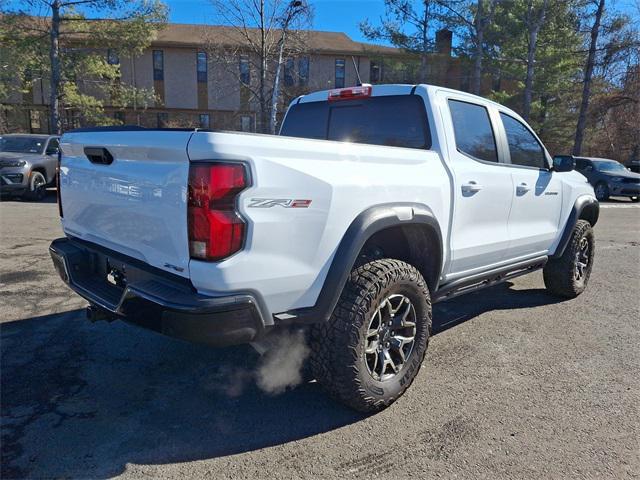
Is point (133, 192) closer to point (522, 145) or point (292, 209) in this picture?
point (292, 209)

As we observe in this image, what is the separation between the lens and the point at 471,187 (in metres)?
3.54

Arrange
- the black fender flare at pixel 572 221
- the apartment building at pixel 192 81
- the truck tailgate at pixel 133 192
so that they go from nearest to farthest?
the truck tailgate at pixel 133 192 → the black fender flare at pixel 572 221 → the apartment building at pixel 192 81

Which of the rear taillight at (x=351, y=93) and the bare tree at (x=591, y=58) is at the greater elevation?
the bare tree at (x=591, y=58)

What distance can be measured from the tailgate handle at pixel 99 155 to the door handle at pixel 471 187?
2360 mm

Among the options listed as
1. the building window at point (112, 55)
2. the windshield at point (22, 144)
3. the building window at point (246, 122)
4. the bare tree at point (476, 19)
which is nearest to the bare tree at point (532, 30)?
the bare tree at point (476, 19)

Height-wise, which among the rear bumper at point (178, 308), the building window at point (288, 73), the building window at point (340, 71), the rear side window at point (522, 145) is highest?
the building window at point (340, 71)

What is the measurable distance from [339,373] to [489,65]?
26571 millimetres

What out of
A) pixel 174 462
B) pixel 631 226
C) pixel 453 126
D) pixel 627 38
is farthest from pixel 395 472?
pixel 627 38

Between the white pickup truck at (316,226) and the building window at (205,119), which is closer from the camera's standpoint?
the white pickup truck at (316,226)

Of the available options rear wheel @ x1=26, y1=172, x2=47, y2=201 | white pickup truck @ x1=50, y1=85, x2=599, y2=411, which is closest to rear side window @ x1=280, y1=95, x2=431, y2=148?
white pickup truck @ x1=50, y1=85, x2=599, y2=411

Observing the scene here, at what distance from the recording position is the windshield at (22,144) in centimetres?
1299

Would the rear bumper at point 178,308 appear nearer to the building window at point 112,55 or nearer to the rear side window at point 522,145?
the rear side window at point 522,145

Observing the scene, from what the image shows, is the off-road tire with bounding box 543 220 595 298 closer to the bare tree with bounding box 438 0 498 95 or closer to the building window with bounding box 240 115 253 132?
the bare tree with bounding box 438 0 498 95

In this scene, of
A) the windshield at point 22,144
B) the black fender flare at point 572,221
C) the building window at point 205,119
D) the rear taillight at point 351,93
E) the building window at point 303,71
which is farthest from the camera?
the building window at point 205,119
